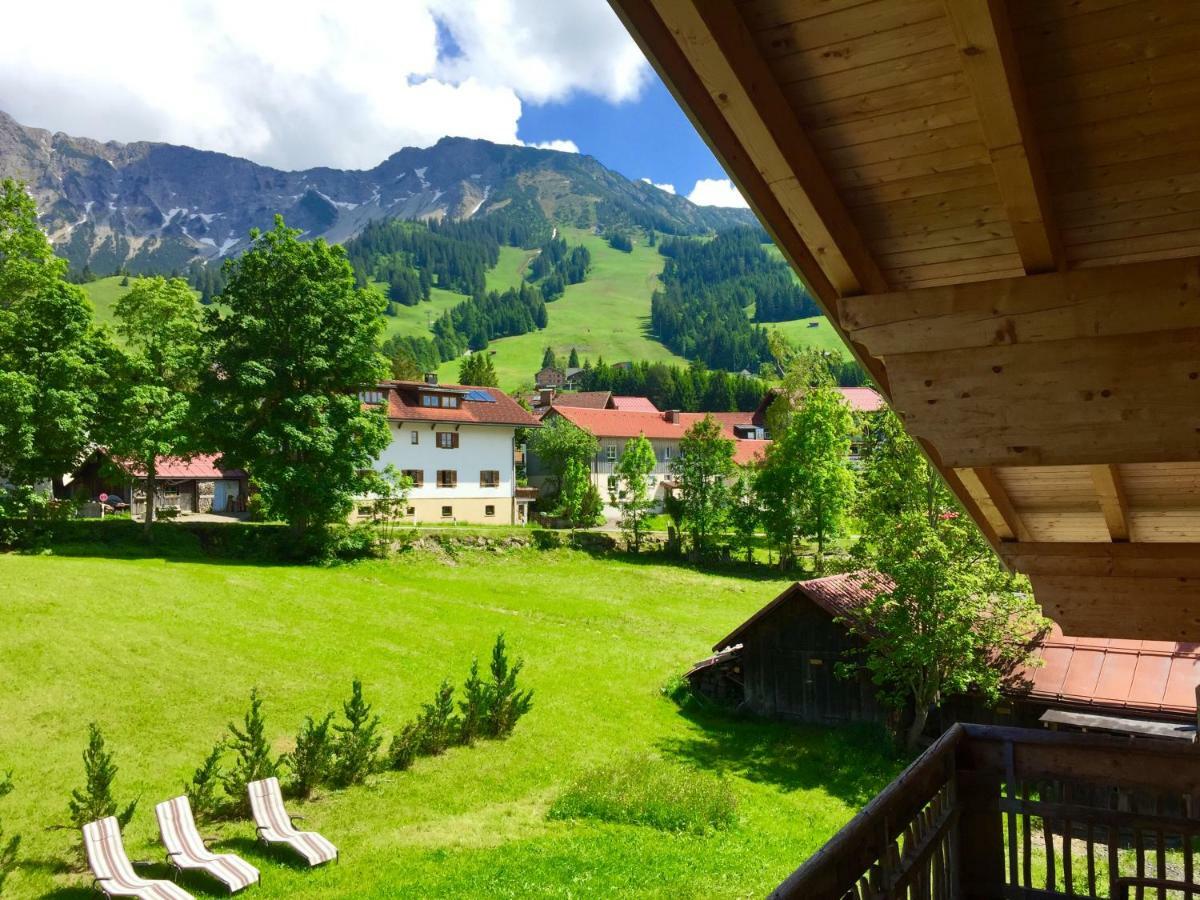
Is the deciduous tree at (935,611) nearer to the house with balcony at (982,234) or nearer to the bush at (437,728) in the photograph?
the bush at (437,728)

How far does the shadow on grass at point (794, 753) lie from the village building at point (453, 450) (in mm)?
28095

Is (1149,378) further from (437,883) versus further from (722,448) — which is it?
(722,448)

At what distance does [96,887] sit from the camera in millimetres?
12156

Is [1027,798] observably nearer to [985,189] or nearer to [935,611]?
[985,189]

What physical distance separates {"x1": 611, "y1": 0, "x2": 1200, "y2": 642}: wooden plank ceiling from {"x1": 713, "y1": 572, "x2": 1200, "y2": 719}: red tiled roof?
16544 mm

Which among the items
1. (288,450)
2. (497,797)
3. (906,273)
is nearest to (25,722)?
(497,797)

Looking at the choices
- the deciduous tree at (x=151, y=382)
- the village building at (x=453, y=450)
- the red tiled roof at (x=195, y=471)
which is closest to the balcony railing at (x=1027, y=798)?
the deciduous tree at (x=151, y=382)

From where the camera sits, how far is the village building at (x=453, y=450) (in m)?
47.5

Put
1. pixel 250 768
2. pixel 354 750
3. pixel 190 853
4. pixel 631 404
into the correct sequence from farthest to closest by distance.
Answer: pixel 631 404 < pixel 354 750 < pixel 250 768 < pixel 190 853

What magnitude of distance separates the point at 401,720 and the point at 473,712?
2141 millimetres

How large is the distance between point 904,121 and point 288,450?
35.8 metres

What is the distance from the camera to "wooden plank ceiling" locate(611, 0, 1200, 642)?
2.26 meters

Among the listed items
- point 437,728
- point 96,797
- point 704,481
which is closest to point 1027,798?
point 96,797

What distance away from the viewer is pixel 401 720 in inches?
809
